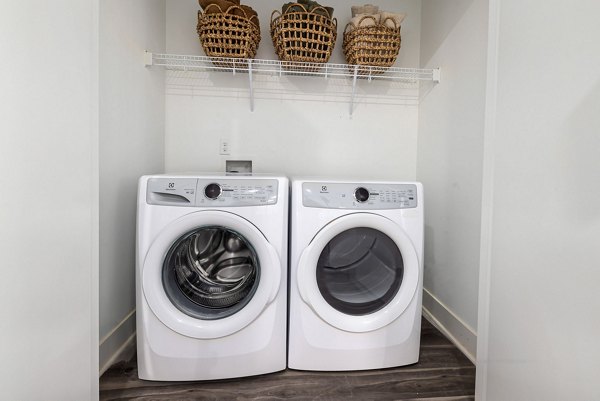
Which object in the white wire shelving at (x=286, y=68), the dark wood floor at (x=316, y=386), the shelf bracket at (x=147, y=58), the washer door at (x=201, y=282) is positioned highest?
the white wire shelving at (x=286, y=68)

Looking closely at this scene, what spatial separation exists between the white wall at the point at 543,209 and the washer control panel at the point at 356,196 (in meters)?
0.36

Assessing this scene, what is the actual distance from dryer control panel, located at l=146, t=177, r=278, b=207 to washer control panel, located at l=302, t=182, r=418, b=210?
160 mm

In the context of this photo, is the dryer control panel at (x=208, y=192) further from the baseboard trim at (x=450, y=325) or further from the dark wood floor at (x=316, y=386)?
the baseboard trim at (x=450, y=325)

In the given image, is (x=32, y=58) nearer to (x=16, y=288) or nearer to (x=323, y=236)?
(x=16, y=288)

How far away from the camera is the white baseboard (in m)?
1.18

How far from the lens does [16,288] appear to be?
570 mm

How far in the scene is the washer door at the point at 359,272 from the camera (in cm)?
115

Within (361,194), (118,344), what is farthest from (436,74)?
(118,344)

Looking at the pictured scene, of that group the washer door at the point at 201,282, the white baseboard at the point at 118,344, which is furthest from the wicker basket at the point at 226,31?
the white baseboard at the point at 118,344

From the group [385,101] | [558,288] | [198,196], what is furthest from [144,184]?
[385,101]

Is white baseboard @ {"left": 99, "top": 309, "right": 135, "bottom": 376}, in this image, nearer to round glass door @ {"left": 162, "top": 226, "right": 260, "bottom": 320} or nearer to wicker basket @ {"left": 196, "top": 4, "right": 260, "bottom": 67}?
round glass door @ {"left": 162, "top": 226, "right": 260, "bottom": 320}

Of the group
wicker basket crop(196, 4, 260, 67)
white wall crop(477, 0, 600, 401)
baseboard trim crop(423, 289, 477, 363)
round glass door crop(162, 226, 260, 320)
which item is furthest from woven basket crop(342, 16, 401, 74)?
baseboard trim crop(423, 289, 477, 363)

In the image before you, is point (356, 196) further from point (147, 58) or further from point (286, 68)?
point (147, 58)

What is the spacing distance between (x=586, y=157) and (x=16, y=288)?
122cm
